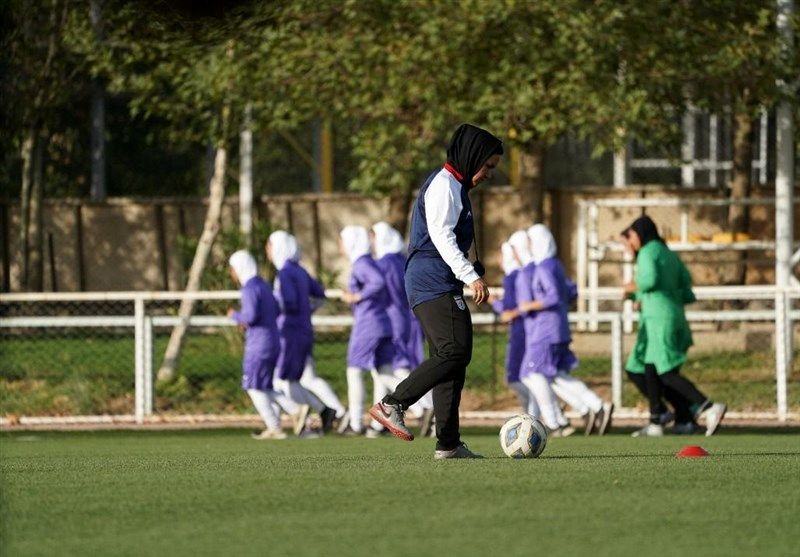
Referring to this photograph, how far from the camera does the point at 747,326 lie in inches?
821

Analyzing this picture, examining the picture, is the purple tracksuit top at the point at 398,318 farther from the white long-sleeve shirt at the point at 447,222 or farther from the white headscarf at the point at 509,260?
the white long-sleeve shirt at the point at 447,222

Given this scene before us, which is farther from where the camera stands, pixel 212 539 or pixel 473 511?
pixel 473 511

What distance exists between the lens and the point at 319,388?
16.5 m

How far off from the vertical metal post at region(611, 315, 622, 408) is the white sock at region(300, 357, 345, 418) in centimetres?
294

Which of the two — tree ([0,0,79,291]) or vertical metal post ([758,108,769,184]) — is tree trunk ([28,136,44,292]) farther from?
vertical metal post ([758,108,769,184])

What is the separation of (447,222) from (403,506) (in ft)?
9.08

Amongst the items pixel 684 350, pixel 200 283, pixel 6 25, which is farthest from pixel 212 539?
pixel 200 283

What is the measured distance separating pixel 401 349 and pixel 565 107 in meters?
4.12

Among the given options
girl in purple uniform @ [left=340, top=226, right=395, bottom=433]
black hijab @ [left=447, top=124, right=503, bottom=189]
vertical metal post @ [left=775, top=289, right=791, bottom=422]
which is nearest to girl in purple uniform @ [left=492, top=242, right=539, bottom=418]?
girl in purple uniform @ [left=340, top=226, right=395, bottom=433]

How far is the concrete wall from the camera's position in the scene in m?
24.1

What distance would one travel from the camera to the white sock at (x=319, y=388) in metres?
16.5

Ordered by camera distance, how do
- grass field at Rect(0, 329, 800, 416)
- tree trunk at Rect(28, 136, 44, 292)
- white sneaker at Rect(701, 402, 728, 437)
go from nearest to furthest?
white sneaker at Rect(701, 402, 728, 437) → grass field at Rect(0, 329, 800, 416) → tree trunk at Rect(28, 136, 44, 292)

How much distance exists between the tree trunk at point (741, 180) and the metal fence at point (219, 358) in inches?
83.2

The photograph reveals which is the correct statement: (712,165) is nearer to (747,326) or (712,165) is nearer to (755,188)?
(755,188)
